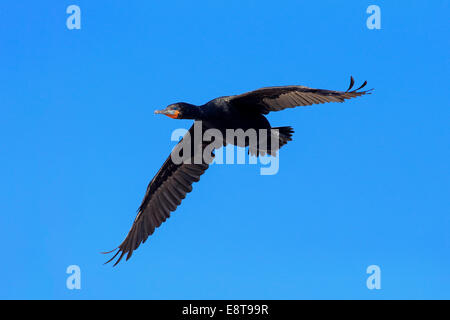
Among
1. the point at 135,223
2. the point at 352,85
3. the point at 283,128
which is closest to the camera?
the point at 352,85

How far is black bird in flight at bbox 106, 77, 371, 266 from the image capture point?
9358 millimetres

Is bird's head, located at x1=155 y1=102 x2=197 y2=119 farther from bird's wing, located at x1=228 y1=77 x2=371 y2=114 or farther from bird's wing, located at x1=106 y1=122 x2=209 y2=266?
bird's wing, located at x1=106 y1=122 x2=209 y2=266

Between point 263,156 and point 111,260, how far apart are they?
12.7 feet

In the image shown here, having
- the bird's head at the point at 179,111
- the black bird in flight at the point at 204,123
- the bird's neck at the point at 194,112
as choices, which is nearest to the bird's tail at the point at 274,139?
the black bird in flight at the point at 204,123

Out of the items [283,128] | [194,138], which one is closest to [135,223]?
[194,138]

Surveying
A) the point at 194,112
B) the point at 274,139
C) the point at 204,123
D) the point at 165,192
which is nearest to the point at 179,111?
the point at 194,112

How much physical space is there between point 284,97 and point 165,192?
4020 mm

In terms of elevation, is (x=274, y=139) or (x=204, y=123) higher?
(x=204, y=123)

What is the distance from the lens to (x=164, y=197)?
1232 cm

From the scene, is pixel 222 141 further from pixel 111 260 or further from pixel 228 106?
pixel 111 260

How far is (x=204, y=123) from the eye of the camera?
10508 mm

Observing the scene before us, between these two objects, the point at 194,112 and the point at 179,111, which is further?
the point at 194,112

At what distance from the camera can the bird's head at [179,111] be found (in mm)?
9836

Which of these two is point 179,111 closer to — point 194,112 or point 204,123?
point 194,112
